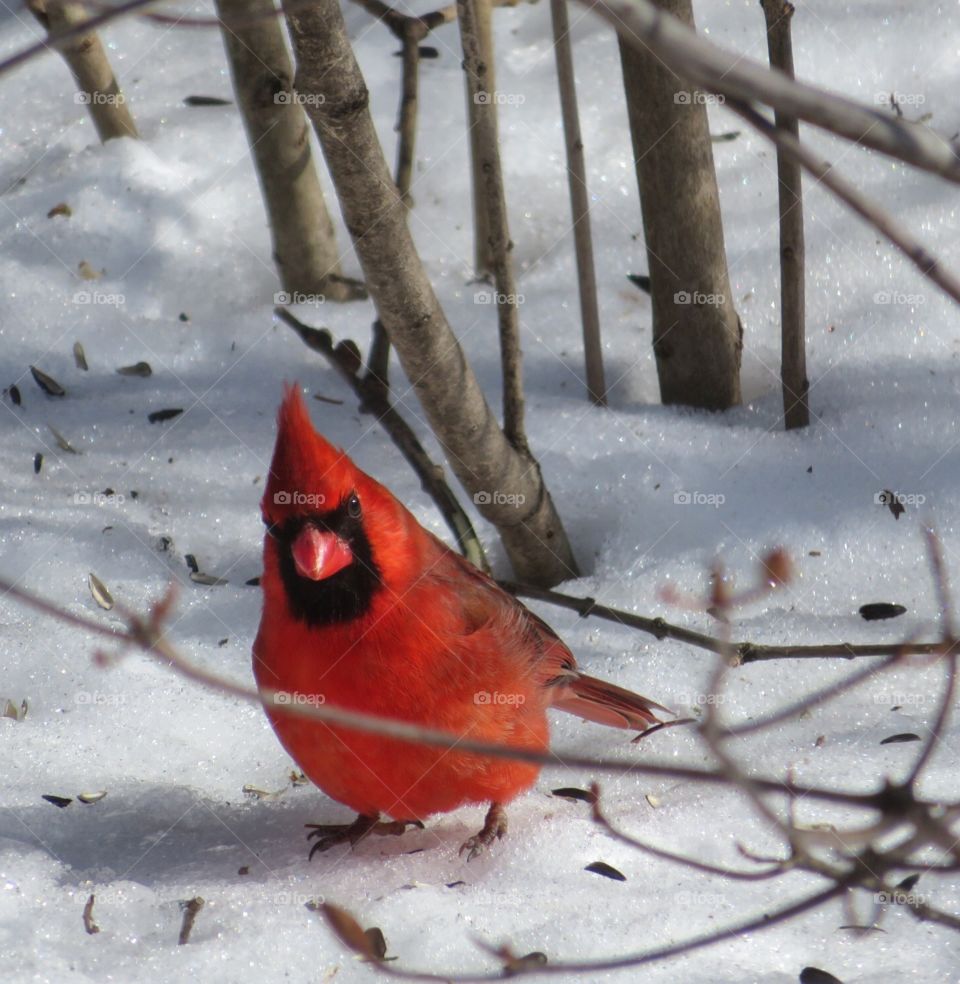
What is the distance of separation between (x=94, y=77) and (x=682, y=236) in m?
1.75

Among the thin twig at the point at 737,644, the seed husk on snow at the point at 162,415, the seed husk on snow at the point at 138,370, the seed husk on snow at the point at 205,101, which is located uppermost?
the seed husk on snow at the point at 205,101

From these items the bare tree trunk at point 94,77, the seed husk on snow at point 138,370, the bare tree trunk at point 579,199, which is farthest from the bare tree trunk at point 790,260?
the bare tree trunk at point 94,77

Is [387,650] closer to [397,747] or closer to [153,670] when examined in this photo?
[397,747]

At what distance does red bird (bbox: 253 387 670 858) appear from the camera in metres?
2.14

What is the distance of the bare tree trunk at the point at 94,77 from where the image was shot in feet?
11.7

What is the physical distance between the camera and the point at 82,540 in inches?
120

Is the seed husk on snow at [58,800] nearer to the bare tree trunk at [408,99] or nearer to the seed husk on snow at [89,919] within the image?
the seed husk on snow at [89,919]

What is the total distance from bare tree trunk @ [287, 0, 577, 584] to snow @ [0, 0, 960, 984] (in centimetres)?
23

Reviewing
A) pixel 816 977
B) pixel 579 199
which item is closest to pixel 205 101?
pixel 579 199

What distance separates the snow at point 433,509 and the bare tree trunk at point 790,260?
0.33ft

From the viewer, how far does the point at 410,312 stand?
245 centimetres

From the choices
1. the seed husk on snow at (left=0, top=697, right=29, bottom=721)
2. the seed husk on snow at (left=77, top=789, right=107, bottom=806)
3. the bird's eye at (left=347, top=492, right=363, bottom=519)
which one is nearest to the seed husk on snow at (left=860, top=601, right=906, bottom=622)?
the bird's eye at (left=347, top=492, right=363, bottom=519)

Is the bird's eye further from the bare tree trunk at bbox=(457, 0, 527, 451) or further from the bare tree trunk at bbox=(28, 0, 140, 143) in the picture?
the bare tree trunk at bbox=(28, 0, 140, 143)

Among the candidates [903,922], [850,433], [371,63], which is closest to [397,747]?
[903,922]
